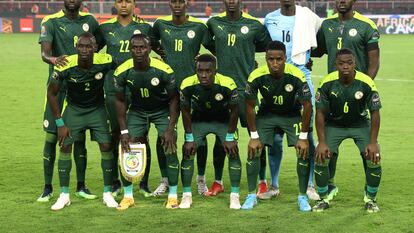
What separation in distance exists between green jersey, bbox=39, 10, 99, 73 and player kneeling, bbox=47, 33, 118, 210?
1.28ft

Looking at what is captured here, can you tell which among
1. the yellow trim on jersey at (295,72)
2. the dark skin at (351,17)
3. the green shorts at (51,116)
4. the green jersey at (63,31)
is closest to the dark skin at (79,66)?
the green shorts at (51,116)

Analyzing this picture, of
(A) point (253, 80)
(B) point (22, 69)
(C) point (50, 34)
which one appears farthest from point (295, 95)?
(B) point (22, 69)

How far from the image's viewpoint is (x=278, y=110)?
9047 mm

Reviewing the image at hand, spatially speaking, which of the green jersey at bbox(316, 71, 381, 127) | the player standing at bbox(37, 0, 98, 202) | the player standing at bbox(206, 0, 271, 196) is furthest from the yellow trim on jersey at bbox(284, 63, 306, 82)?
the player standing at bbox(37, 0, 98, 202)

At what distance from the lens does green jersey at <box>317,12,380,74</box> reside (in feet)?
29.7

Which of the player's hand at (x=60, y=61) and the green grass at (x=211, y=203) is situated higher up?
the player's hand at (x=60, y=61)

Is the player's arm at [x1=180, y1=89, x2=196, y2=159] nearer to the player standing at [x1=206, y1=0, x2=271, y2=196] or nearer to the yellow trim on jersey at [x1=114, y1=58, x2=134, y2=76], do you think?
the yellow trim on jersey at [x1=114, y1=58, x2=134, y2=76]

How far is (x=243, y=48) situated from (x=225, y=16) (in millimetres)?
478

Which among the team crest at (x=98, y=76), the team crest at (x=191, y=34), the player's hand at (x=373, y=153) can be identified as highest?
the team crest at (x=191, y=34)

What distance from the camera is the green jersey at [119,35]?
9352 millimetres

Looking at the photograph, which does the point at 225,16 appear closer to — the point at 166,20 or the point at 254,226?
the point at 166,20

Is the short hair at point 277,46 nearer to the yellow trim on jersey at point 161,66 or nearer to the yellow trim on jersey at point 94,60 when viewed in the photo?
the yellow trim on jersey at point 161,66

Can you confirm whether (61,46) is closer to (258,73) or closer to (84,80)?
(84,80)

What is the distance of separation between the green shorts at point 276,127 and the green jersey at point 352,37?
2.66ft
